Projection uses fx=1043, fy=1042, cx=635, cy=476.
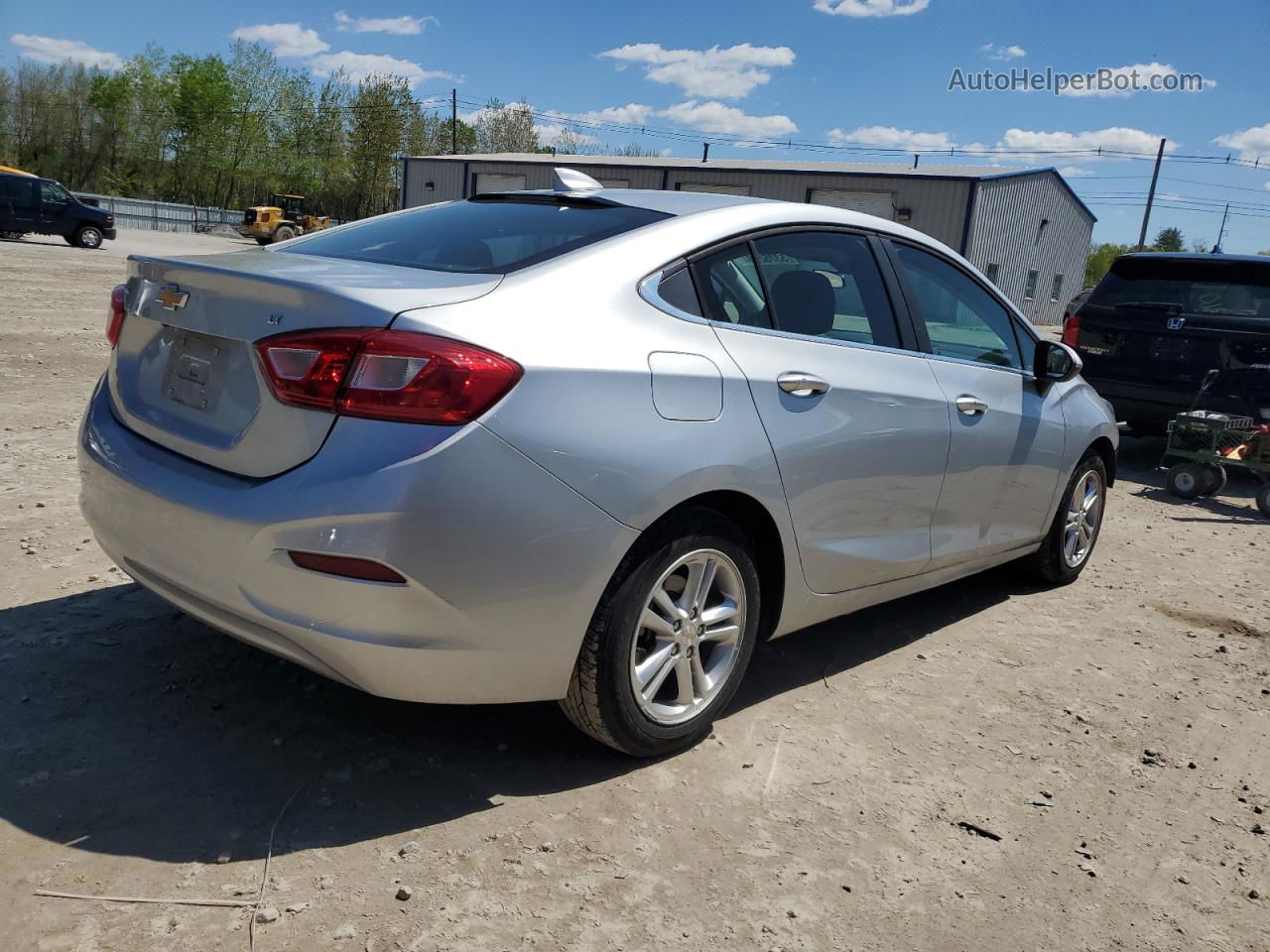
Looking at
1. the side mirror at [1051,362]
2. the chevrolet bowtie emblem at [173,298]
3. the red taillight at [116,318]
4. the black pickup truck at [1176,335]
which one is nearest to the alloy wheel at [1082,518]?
the side mirror at [1051,362]

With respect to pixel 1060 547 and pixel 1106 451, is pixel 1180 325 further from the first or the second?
pixel 1060 547

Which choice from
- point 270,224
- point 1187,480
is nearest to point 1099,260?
point 270,224

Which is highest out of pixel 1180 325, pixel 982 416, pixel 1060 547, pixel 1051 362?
pixel 1180 325

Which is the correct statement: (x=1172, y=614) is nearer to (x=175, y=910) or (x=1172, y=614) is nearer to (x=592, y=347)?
(x=592, y=347)

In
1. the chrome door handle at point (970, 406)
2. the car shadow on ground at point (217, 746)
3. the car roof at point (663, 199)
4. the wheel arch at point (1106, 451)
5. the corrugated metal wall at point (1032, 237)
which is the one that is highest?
the corrugated metal wall at point (1032, 237)

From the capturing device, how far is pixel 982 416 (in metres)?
4.06

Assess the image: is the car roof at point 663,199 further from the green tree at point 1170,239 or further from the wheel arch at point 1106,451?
the green tree at point 1170,239

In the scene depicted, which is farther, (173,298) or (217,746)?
(217,746)

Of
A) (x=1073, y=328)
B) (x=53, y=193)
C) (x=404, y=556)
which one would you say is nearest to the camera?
(x=404, y=556)

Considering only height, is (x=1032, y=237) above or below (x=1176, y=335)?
above

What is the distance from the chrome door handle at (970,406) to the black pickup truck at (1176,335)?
5.00 m

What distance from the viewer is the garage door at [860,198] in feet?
114

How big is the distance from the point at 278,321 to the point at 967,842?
7.41 ft

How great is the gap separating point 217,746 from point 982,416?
2941 millimetres
